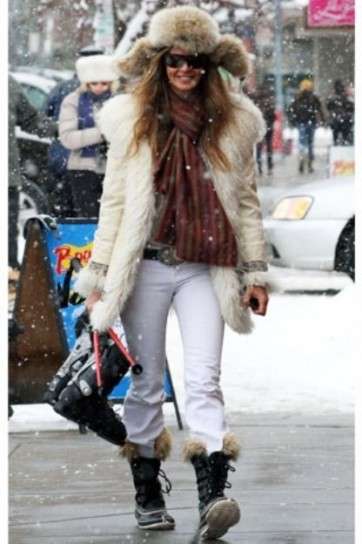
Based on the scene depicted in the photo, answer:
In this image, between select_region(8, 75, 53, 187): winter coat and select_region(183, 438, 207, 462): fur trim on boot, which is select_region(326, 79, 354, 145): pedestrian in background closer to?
select_region(8, 75, 53, 187): winter coat

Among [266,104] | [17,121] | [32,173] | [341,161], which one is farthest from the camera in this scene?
[266,104]

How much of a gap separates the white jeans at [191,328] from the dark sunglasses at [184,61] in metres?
0.71

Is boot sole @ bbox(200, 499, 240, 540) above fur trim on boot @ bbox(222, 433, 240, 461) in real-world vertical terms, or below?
below

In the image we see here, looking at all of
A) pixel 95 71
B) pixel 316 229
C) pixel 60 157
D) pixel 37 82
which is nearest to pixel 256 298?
pixel 95 71

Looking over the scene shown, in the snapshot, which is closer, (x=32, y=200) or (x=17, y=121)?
(x=17, y=121)

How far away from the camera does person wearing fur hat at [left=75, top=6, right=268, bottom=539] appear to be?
261 inches

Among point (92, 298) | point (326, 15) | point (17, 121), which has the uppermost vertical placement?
point (326, 15)

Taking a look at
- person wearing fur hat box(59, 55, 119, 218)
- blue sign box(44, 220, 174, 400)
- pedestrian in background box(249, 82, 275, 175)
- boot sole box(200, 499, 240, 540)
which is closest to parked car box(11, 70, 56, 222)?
person wearing fur hat box(59, 55, 119, 218)

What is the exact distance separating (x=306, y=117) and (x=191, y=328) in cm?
2763

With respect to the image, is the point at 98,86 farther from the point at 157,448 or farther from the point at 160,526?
the point at 160,526

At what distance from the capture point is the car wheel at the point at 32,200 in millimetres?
18578

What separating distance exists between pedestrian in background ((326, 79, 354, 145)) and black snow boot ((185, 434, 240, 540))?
79.6ft

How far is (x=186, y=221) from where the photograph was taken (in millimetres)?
6602
